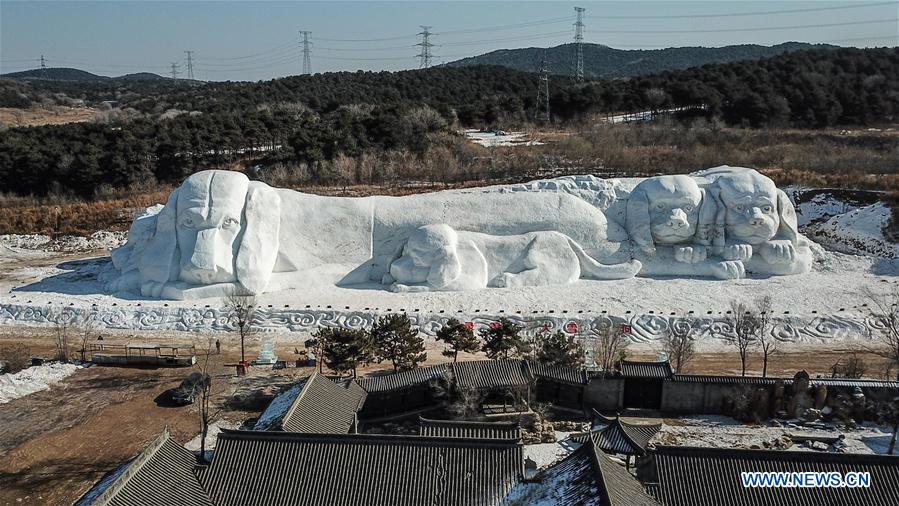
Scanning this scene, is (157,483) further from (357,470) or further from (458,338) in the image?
(458,338)

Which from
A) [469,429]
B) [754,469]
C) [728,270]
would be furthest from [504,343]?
[728,270]

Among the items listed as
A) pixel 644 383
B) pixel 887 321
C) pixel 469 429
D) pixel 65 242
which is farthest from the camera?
pixel 65 242

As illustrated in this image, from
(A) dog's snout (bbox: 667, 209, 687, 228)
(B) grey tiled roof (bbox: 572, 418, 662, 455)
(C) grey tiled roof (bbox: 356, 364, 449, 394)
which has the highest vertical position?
(A) dog's snout (bbox: 667, 209, 687, 228)

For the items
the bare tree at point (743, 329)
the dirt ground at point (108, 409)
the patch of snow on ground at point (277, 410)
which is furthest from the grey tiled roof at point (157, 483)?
the bare tree at point (743, 329)

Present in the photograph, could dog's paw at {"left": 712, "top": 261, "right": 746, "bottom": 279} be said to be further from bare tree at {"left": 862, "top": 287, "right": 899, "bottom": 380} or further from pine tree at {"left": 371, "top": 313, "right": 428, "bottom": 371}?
pine tree at {"left": 371, "top": 313, "right": 428, "bottom": 371}

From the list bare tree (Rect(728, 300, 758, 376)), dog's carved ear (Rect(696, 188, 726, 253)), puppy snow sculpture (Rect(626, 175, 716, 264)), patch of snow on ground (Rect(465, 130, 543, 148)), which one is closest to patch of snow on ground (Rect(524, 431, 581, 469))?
bare tree (Rect(728, 300, 758, 376))
